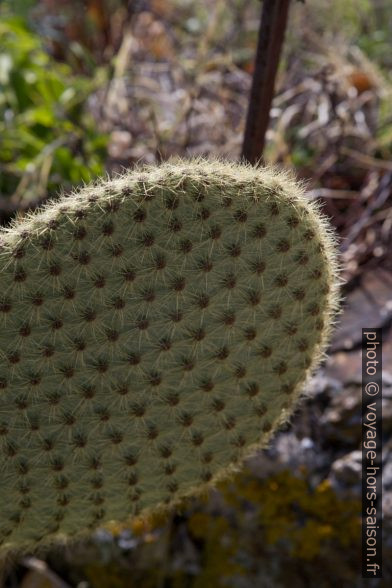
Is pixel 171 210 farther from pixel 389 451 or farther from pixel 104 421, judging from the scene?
pixel 389 451

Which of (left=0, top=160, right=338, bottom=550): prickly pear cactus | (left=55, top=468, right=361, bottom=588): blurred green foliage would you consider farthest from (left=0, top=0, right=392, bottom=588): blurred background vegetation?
(left=0, top=160, right=338, bottom=550): prickly pear cactus

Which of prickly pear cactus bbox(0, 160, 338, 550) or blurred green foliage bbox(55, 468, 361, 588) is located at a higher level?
prickly pear cactus bbox(0, 160, 338, 550)

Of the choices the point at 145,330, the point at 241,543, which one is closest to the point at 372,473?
the point at 241,543

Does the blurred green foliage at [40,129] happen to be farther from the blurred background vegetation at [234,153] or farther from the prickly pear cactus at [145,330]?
the prickly pear cactus at [145,330]

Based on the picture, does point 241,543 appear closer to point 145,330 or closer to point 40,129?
point 145,330

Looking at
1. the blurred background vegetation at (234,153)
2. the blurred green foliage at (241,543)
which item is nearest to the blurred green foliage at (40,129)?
the blurred background vegetation at (234,153)

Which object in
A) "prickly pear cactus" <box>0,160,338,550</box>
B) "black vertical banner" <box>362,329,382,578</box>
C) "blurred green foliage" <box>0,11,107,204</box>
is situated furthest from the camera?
"blurred green foliage" <box>0,11,107,204</box>

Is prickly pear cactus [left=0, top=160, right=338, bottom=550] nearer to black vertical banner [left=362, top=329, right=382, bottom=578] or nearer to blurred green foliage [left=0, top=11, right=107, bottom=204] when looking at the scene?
black vertical banner [left=362, top=329, right=382, bottom=578]
